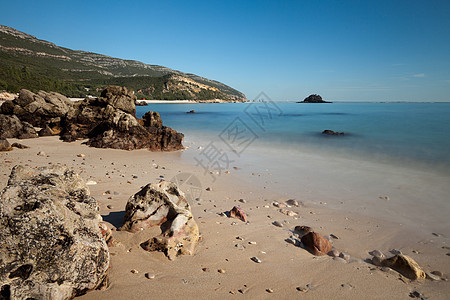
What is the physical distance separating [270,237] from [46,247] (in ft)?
10.5

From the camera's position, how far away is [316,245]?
3732mm

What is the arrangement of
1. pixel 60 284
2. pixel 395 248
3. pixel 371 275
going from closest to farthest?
pixel 60 284 → pixel 371 275 → pixel 395 248

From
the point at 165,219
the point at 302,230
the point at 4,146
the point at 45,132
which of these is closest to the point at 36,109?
the point at 45,132

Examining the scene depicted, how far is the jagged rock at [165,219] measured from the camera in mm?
3178

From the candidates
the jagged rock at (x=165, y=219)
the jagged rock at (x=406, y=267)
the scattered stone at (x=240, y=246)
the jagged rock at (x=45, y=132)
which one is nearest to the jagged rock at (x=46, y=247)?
the jagged rock at (x=165, y=219)

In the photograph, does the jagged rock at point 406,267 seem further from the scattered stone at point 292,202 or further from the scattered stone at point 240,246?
the scattered stone at point 292,202

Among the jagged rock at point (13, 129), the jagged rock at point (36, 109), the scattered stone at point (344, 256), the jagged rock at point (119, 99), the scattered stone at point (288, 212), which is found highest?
the jagged rock at point (119, 99)

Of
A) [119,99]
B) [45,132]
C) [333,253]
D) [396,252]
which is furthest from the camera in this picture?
[119,99]

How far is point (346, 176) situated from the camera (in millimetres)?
8578

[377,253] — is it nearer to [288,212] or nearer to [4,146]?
[288,212]

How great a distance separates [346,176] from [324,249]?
18.7 ft

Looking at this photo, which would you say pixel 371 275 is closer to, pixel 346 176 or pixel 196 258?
pixel 196 258

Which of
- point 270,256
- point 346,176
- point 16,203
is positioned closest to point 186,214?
point 270,256

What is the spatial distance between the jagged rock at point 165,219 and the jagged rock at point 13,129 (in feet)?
41.0
